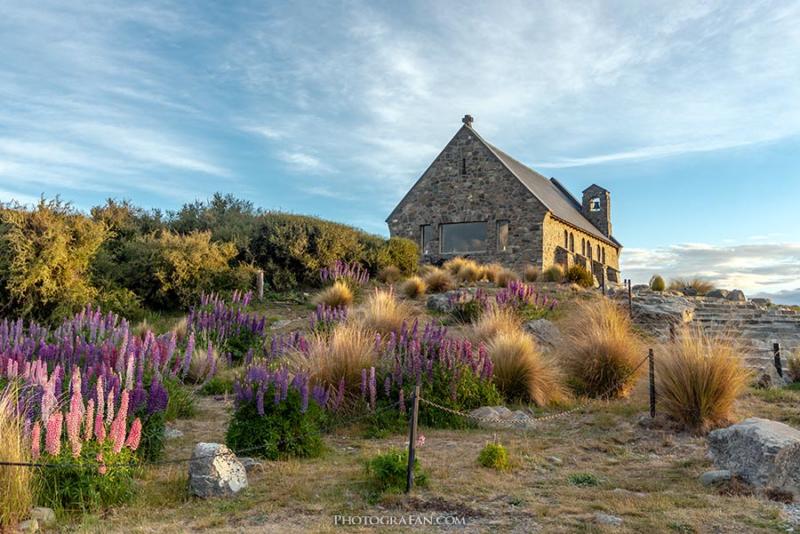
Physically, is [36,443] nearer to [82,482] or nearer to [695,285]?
[82,482]

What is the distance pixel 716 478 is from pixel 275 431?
3928 mm

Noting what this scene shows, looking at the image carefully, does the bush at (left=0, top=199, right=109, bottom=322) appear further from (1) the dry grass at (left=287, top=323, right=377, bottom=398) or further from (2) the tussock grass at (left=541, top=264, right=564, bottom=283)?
(2) the tussock grass at (left=541, top=264, right=564, bottom=283)

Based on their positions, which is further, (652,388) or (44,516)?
(652,388)

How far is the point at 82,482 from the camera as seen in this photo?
4305mm

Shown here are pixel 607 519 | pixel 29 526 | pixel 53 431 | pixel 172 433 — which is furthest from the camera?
pixel 172 433

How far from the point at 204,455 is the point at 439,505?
183 centimetres

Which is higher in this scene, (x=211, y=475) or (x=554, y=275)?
(x=554, y=275)

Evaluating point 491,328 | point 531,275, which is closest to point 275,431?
point 491,328

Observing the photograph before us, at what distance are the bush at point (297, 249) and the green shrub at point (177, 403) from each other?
9.61m

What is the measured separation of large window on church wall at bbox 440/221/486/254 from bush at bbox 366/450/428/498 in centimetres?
2168

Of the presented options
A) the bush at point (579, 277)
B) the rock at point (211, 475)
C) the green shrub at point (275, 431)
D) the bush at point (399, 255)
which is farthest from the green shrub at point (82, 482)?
the bush at point (579, 277)

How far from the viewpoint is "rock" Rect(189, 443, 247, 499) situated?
4.65 meters

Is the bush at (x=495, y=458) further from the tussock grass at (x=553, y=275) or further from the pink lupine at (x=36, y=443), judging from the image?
the tussock grass at (x=553, y=275)

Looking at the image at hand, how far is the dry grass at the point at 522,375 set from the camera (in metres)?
8.59
